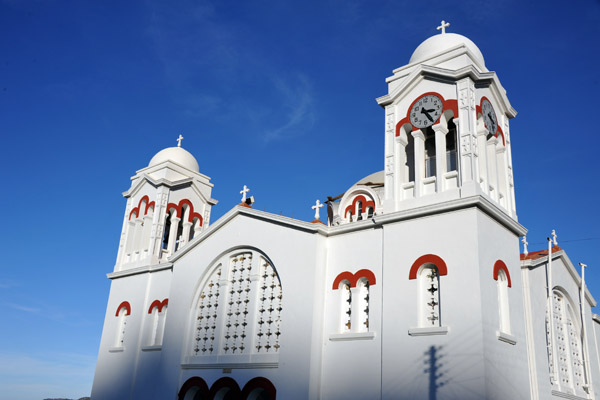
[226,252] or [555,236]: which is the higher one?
[555,236]

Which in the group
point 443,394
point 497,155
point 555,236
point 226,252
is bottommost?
point 443,394

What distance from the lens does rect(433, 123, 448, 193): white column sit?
49.3 ft

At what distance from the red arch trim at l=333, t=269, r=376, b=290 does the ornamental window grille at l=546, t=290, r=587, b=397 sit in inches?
246

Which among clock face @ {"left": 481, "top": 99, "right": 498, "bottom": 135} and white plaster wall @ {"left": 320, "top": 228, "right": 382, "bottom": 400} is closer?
white plaster wall @ {"left": 320, "top": 228, "right": 382, "bottom": 400}

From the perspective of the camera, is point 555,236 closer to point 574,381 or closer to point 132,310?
point 574,381

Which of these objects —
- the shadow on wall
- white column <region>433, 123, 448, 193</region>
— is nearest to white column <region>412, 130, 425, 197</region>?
white column <region>433, 123, 448, 193</region>

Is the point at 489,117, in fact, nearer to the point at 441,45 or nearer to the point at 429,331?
the point at 441,45

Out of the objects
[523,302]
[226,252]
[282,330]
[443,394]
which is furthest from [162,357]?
[523,302]

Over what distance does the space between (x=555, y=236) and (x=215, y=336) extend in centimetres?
1244

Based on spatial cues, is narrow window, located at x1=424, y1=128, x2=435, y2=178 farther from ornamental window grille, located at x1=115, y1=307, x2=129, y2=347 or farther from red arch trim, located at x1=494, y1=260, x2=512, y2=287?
ornamental window grille, located at x1=115, y1=307, x2=129, y2=347

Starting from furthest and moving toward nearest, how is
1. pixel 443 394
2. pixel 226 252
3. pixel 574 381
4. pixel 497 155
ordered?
pixel 226 252 < pixel 574 381 < pixel 497 155 < pixel 443 394

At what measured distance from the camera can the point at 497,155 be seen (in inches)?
663

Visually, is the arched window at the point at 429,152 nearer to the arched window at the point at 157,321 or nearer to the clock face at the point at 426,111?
the clock face at the point at 426,111

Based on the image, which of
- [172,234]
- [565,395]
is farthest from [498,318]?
[172,234]
